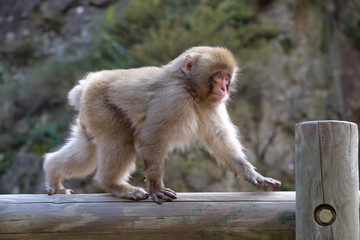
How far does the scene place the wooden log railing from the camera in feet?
9.02

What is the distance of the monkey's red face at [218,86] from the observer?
395 cm

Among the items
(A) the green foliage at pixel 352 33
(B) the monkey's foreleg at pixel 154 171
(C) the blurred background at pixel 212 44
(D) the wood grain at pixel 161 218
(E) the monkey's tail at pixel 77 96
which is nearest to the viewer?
(D) the wood grain at pixel 161 218

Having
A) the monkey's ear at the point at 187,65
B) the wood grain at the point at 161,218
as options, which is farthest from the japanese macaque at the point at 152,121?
the wood grain at the point at 161,218

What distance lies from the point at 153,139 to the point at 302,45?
6.91 meters

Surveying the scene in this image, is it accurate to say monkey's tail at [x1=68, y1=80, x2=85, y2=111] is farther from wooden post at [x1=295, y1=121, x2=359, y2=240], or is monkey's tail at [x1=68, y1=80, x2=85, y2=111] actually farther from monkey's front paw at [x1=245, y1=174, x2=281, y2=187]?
wooden post at [x1=295, y1=121, x2=359, y2=240]

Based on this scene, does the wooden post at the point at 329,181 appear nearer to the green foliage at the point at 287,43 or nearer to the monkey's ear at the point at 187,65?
the monkey's ear at the point at 187,65

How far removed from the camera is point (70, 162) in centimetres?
431

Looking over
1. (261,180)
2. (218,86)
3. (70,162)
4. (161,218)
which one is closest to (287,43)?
(218,86)

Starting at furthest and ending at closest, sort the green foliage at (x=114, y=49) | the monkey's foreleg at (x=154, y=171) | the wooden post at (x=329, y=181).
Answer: the green foliage at (x=114, y=49)
the monkey's foreleg at (x=154, y=171)
the wooden post at (x=329, y=181)

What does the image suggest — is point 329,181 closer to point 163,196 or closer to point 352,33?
point 163,196

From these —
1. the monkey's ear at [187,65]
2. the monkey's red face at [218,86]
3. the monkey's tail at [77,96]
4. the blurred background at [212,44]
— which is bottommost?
the blurred background at [212,44]

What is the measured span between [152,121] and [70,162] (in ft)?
3.51

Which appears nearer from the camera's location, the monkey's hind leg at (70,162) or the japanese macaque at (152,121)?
the japanese macaque at (152,121)

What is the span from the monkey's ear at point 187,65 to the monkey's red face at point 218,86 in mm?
219
